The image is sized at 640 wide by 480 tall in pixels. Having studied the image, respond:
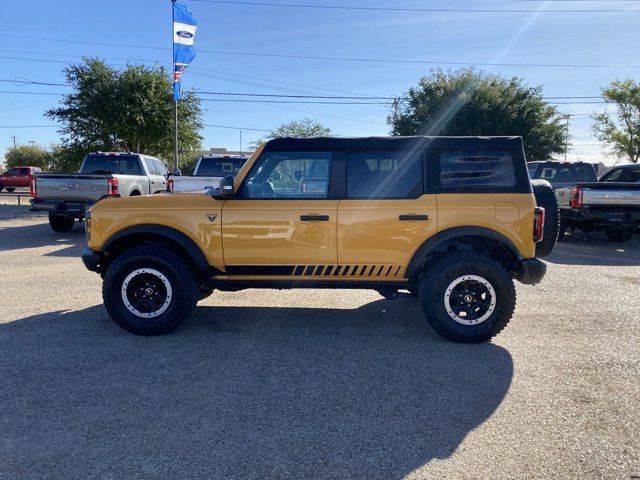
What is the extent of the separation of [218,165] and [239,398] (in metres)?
9.16

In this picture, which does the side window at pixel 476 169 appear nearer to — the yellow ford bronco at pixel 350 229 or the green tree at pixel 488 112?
the yellow ford bronco at pixel 350 229

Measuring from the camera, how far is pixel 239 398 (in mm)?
3496

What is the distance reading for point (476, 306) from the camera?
4652 millimetres

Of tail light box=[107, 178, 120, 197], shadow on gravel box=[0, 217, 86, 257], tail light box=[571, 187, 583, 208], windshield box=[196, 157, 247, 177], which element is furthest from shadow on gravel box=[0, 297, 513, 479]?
tail light box=[571, 187, 583, 208]

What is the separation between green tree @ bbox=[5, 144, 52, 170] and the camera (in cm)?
6212

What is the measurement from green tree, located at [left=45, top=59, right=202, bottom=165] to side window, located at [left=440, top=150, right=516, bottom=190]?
19.6 metres

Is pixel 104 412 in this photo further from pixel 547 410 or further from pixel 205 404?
pixel 547 410

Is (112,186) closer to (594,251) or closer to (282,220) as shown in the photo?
(282,220)

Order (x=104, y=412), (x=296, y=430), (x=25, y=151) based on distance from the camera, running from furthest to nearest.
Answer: (x=25, y=151), (x=104, y=412), (x=296, y=430)

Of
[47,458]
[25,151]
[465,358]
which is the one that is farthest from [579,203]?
[25,151]

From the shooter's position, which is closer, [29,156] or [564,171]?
[564,171]

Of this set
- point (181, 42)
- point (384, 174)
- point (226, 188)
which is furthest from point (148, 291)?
point (181, 42)

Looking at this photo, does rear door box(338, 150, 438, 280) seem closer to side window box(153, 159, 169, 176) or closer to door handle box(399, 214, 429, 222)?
door handle box(399, 214, 429, 222)

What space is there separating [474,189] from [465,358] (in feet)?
5.42
